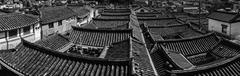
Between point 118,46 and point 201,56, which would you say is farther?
point 201,56

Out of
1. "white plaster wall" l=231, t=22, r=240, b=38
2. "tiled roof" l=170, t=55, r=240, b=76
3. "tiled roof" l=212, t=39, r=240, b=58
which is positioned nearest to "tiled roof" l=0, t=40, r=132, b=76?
"tiled roof" l=170, t=55, r=240, b=76

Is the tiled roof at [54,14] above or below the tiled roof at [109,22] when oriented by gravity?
above

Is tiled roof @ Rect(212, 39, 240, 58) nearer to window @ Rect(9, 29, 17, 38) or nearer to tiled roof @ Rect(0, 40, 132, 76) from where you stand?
tiled roof @ Rect(0, 40, 132, 76)

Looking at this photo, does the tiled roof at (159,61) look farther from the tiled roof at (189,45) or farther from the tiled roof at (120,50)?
the tiled roof at (120,50)

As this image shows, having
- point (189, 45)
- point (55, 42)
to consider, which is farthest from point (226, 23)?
point (55, 42)

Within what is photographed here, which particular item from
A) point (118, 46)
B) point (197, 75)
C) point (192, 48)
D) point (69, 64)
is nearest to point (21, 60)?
point (69, 64)

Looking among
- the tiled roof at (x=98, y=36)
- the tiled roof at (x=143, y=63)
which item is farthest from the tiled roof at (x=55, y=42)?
the tiled roof at (x=143, y=63)

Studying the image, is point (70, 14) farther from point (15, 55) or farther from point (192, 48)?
point (15, 55)
